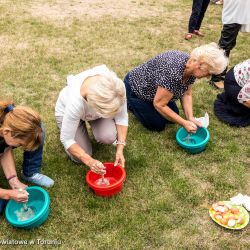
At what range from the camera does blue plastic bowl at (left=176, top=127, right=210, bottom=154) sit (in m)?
3.10

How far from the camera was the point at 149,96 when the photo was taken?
11.0 ft

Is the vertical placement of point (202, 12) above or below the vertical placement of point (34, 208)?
above

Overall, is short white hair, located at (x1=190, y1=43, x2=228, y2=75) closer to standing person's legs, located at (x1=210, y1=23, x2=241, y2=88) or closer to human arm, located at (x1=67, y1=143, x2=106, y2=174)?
human arm, located at (x1=67, y1=143, x2=106, y2=174)

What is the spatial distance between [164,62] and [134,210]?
4.18ft

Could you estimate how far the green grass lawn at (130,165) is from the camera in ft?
8.09

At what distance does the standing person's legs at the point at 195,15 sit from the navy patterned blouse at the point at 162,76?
2462mm

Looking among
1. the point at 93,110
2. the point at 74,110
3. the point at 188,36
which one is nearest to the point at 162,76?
the point at 93,110

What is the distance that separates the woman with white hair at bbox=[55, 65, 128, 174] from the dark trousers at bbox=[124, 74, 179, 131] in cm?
48

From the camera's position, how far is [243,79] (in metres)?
3.42

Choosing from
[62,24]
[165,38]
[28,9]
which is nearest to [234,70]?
[165,38]

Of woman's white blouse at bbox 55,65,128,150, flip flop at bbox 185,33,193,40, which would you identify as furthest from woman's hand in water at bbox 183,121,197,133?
flip flop at bbox 185,33,193,40

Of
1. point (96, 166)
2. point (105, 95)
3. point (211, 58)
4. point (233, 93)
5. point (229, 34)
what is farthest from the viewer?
point (229, 34)

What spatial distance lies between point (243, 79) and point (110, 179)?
5.20 feet

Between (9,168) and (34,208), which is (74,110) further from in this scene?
(34,208)
